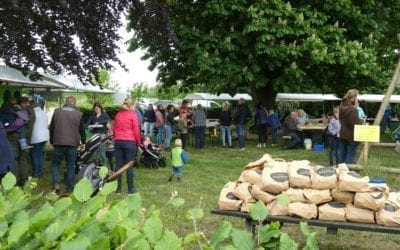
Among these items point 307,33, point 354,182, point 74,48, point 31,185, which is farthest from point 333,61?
point 31,185

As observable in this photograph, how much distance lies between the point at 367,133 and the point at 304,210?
4.24m

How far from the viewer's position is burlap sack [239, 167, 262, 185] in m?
5.54

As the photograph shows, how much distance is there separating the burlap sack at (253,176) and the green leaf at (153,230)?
3.76 meters

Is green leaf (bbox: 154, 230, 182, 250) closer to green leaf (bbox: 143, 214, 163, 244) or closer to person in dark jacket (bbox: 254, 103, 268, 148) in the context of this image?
green leaf (bbox: 143, 214, 163, 244)

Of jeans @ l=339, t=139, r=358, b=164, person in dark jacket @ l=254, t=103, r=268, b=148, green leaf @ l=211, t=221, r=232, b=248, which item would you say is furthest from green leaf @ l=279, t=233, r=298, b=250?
person in dark jacket @ l=254, t=103, r=268, b=148

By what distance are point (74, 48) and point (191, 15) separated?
329 inches

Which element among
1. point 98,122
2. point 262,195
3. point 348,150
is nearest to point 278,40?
point 98,122

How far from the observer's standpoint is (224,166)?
14.2 metres

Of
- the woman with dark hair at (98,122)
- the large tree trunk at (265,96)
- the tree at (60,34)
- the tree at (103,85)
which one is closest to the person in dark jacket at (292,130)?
the large tree trunk at (265,96)

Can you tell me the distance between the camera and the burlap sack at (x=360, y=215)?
523cm

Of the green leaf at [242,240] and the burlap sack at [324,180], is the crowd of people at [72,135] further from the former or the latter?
the green leaf at [242,240]

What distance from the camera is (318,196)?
534 cm

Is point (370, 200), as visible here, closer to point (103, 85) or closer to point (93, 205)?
point (93, 205)

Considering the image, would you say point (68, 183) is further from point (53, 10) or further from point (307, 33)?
point (307, 33)
